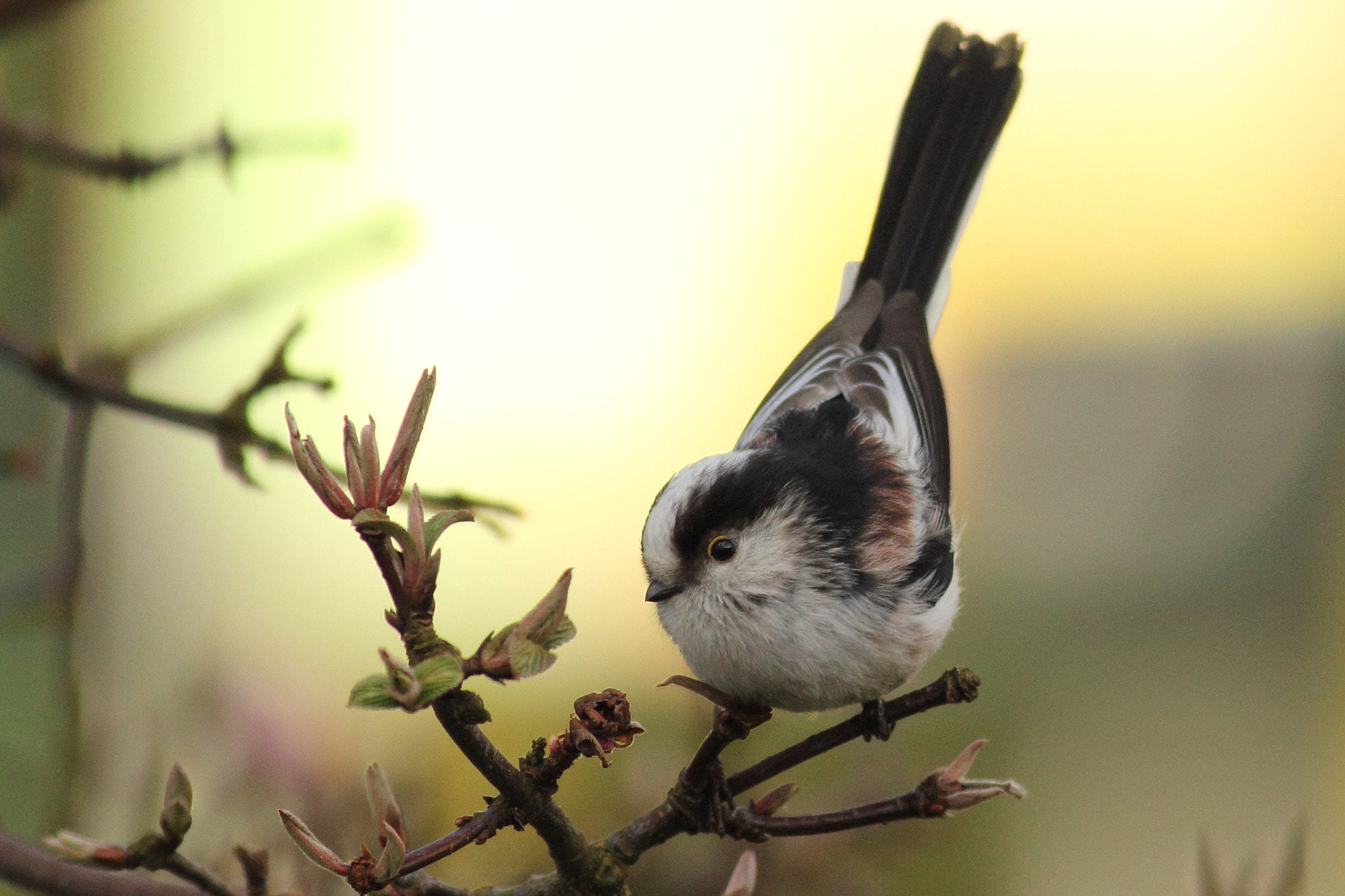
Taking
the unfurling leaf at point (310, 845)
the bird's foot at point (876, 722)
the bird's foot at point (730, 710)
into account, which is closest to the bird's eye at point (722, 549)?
the bird's foot at point (876, 722)

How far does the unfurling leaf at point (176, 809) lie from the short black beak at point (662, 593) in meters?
0.59

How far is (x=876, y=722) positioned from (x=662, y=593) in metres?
0.30

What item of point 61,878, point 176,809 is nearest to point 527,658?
point 176,809

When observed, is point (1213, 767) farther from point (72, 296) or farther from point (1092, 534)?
point (72, 296)

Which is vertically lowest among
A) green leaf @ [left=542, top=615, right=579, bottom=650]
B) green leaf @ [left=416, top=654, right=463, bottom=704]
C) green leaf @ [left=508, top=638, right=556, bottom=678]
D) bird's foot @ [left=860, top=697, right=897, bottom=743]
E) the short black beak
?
bird's foot @ [left=860, top=697, right=897, bottom=743]

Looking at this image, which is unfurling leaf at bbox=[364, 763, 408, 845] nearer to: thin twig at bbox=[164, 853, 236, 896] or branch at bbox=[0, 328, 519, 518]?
thin twig at bbox=[164, 853, 236, 896]

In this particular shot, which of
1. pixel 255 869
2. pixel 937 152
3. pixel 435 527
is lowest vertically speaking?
pixel 255 869

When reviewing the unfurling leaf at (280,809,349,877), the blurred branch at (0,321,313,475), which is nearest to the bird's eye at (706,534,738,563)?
the blurred branch at (0,321,313,475)

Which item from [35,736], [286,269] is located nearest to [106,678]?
[35,736]

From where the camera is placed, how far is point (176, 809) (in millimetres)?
714

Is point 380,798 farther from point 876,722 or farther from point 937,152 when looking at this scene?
point 937,152

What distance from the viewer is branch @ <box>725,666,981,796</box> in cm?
85

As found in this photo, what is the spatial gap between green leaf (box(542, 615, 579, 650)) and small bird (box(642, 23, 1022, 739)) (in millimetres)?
355

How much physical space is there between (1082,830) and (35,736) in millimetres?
3685
